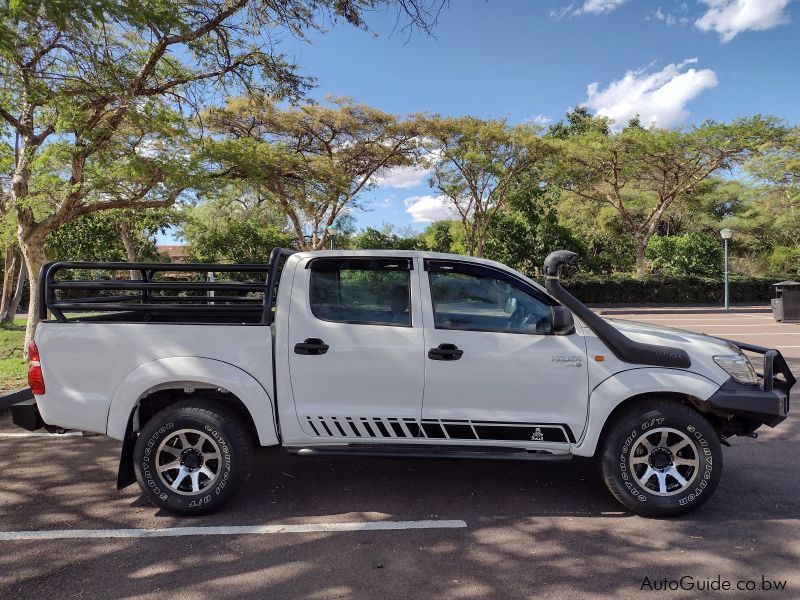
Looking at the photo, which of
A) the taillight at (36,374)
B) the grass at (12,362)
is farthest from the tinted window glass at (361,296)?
the grass at (12,362)

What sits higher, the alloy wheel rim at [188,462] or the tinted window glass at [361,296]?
the tinted window glass at [361,296]

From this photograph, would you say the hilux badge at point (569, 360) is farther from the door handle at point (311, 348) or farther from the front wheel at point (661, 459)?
the door handle at point (311, 348)

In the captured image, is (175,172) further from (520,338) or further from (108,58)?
(520,338)

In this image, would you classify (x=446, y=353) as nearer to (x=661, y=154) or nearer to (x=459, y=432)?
(x=459, y=432)

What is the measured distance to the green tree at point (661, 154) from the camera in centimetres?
2380

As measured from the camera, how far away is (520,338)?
371 cm

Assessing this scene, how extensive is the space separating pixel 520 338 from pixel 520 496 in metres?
1.27

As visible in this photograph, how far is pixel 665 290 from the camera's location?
2708cm

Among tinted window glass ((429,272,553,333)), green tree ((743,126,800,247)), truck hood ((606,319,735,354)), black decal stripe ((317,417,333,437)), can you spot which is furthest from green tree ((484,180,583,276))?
black decal stripe ((317,417,333,437))

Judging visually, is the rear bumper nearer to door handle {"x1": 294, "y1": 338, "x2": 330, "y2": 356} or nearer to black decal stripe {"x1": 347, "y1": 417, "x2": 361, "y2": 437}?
door handle {"x1": 294, "y1": 338, "x2": 330, "y2": 356}

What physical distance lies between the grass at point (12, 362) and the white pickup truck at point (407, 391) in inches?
183

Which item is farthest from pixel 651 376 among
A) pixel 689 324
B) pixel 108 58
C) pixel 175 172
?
pixel 689 324

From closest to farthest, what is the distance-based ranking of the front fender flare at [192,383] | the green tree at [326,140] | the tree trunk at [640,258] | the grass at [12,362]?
1. the front fender flare at [192,383]
2. the grass at [12,362]
3. the green tree at [326,140]
4. the tree trunk at [640,258]

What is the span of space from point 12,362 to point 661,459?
10214 mm
